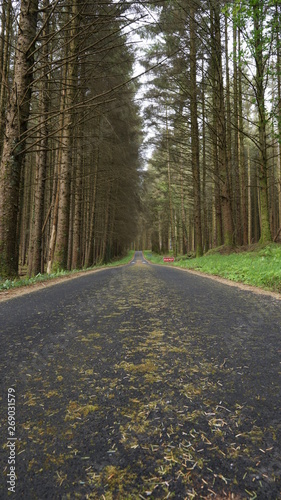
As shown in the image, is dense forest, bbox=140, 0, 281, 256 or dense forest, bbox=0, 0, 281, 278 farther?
dense forest, bbox=140, 0, 281, 256

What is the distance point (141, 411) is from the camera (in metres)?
1.27

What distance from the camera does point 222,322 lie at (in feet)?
9.48

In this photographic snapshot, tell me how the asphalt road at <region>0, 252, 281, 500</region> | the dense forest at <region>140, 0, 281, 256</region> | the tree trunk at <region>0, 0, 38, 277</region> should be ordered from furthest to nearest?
the dense forest at <region>140, 0, 281, 256</region>, the tree trunk at <region>0, 0, 38, 277</region>, the asphalt road at <region>0, 252, 281, 500</region>

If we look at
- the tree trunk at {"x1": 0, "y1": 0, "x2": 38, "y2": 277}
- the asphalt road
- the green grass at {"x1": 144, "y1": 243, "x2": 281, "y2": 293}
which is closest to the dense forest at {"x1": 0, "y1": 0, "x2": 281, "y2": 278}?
the tree trunk at {"x1": 0, "y1": 0, "x2": 38, "y2": 277}

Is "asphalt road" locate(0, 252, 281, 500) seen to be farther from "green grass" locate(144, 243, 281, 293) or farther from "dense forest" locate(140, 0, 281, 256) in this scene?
"dense forest" locate(140, 0, 281, 256)

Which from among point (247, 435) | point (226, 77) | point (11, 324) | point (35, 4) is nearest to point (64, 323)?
point (11, 324)

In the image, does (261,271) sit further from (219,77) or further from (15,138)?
(219,77)

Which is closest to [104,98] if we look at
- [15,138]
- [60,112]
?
[15,138]

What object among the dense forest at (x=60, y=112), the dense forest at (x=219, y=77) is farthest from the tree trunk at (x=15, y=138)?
the dense forest at (x=219, y=77)

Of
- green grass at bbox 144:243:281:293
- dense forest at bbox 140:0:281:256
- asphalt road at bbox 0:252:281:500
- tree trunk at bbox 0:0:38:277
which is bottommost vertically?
asphalt road at bbox 0:252:281:500

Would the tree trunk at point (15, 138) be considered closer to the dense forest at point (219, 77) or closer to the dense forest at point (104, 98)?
the dense forest at point (104, 98)

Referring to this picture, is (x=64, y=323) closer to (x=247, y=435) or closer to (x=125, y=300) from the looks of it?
(x=125, y=300)

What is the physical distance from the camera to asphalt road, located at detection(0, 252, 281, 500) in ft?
2.87

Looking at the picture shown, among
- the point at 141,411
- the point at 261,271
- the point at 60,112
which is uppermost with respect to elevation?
the point at 60,112
